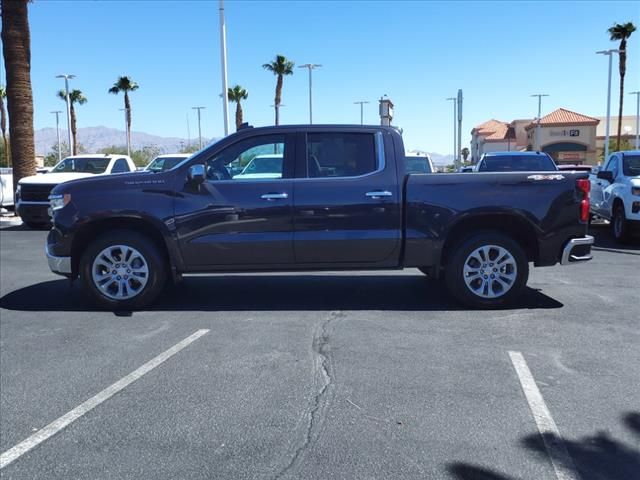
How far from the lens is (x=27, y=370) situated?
186 inches

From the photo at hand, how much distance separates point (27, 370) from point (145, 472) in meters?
2.13

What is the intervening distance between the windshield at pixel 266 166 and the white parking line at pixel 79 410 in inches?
82.7

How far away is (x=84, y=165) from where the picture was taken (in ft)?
55.6

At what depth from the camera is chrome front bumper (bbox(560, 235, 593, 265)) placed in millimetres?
6367

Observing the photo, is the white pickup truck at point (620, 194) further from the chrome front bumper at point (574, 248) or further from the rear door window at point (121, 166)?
the rear door window at point (121, 166)

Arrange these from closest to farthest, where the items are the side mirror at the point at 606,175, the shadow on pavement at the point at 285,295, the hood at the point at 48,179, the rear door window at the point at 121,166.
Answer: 1. the shadow on pavement at the point at 285,295
2. the side mirror at the point at 606,175
3. the hood at the point at 48,179
4. the rear door window at the point at 121,166

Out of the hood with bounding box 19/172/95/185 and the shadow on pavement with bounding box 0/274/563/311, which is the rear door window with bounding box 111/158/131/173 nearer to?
the hood with bounding box 19/172/95/185

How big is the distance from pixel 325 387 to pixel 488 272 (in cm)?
290

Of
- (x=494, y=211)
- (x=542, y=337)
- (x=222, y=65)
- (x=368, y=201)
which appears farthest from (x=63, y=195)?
(x=222, y=65)

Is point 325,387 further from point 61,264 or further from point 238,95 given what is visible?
point 238,95

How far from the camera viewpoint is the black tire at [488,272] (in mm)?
6379

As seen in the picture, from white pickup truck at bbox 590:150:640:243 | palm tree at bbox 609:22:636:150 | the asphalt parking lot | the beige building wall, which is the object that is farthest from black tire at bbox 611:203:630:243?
the beige building wall

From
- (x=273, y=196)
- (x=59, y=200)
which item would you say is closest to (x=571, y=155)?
(x=273, y=196)

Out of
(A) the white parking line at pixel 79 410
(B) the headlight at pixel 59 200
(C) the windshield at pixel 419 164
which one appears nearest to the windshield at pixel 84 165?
(C) the windshield at pixel 419 164
